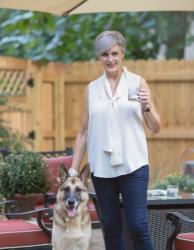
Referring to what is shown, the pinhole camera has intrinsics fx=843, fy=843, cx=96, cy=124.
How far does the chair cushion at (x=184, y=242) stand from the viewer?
6191 mm

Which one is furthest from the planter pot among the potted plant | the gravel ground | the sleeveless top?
the sleeveless top

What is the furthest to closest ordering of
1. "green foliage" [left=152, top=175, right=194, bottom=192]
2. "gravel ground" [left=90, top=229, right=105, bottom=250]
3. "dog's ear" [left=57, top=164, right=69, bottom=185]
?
"gravel ground" [left=90, top=229, right=105, bottom=250]
"green foliage" [left=152, top=175, right=194, bottom=192]
"dog's ear" [left=57, top=164, right=69, bottom=185]

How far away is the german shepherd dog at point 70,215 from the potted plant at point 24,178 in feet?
7.00

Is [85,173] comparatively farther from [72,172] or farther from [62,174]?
[72,172]

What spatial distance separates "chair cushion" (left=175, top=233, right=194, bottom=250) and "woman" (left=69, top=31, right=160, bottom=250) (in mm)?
446

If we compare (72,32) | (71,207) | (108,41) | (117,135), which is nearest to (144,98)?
(117,135)

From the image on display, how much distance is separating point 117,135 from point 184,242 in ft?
3.39

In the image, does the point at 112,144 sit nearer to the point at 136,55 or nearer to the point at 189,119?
the point at 189,119

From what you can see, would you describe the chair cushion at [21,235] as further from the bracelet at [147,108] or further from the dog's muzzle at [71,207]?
the bracelet at [147,108]

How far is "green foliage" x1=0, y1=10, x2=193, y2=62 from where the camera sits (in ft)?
49.8

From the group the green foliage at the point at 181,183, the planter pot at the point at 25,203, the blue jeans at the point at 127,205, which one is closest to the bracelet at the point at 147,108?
the blue jeans at the point at 127,205

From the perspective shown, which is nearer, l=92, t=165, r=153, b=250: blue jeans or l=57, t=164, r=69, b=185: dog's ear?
l=92, t=165, r=153, b=250: blue jeans

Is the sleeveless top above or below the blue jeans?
above

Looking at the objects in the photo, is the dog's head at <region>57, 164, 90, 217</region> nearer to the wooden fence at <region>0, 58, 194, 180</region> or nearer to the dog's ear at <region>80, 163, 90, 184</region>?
the dog's ear at <region>80, 163, 90, 184</region>
